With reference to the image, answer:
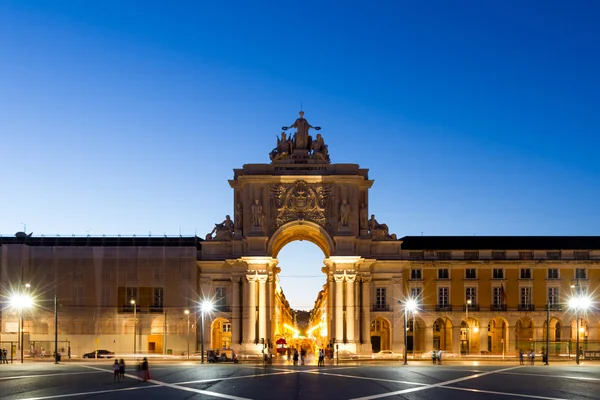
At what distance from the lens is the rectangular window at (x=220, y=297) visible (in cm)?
9996

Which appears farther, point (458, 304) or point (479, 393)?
point (458, 304)

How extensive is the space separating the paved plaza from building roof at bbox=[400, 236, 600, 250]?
3477 centimetres

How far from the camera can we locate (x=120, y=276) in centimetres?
9962

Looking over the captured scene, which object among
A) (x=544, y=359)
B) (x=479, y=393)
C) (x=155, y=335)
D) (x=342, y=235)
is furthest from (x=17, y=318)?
(x=479, y=393)

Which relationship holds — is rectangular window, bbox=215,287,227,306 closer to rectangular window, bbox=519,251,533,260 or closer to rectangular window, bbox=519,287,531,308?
rectangular window, bbox=519,287,531,308

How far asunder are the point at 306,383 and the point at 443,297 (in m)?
51.7

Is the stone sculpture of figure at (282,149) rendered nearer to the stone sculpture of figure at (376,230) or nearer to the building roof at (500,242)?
the stone sculpture of figure at (376,230)

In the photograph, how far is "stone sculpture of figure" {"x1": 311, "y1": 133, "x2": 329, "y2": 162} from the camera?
3949 inches

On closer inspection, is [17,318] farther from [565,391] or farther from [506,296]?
[565,391]

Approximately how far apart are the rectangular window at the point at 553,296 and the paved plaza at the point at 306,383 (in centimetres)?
3250

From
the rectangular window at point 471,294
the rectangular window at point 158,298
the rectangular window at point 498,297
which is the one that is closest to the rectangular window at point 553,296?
the rectangular window at point 498,297

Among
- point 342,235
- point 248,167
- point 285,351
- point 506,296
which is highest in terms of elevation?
point 248,167

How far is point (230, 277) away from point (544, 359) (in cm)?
3980

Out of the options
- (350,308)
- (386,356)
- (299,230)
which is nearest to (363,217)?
(299,230)
